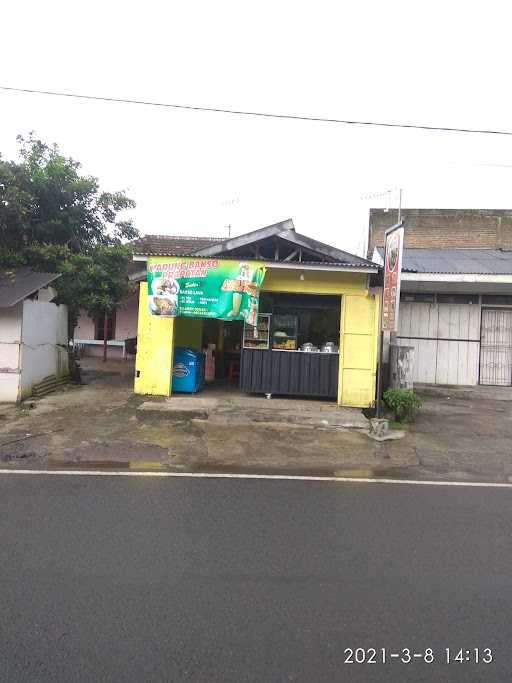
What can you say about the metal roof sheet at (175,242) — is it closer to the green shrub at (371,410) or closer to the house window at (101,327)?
the house window at (101,327)

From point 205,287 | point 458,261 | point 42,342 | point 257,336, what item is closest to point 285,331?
point 257,336

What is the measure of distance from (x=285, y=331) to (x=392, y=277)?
325 cm

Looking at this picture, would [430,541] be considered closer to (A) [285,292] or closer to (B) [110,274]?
(A) [285,292]

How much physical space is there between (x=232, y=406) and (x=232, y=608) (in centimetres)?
694

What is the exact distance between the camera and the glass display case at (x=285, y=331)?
11102mm

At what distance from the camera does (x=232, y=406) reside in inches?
395

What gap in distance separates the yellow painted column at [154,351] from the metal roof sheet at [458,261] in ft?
19.6

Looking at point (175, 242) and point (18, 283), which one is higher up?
point (175, 242)

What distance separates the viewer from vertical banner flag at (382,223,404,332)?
8344 mm

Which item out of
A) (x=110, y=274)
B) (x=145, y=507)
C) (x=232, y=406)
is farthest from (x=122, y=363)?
(x=145, y=507)

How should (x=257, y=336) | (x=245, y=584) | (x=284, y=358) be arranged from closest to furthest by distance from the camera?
(x=245, y=584)
(x=284, y=358)
(x=257, y=336)

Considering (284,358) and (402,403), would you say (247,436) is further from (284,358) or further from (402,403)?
(402,403)

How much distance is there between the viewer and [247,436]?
8117 millimetres

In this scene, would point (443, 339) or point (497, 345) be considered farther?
point (443, 339)
